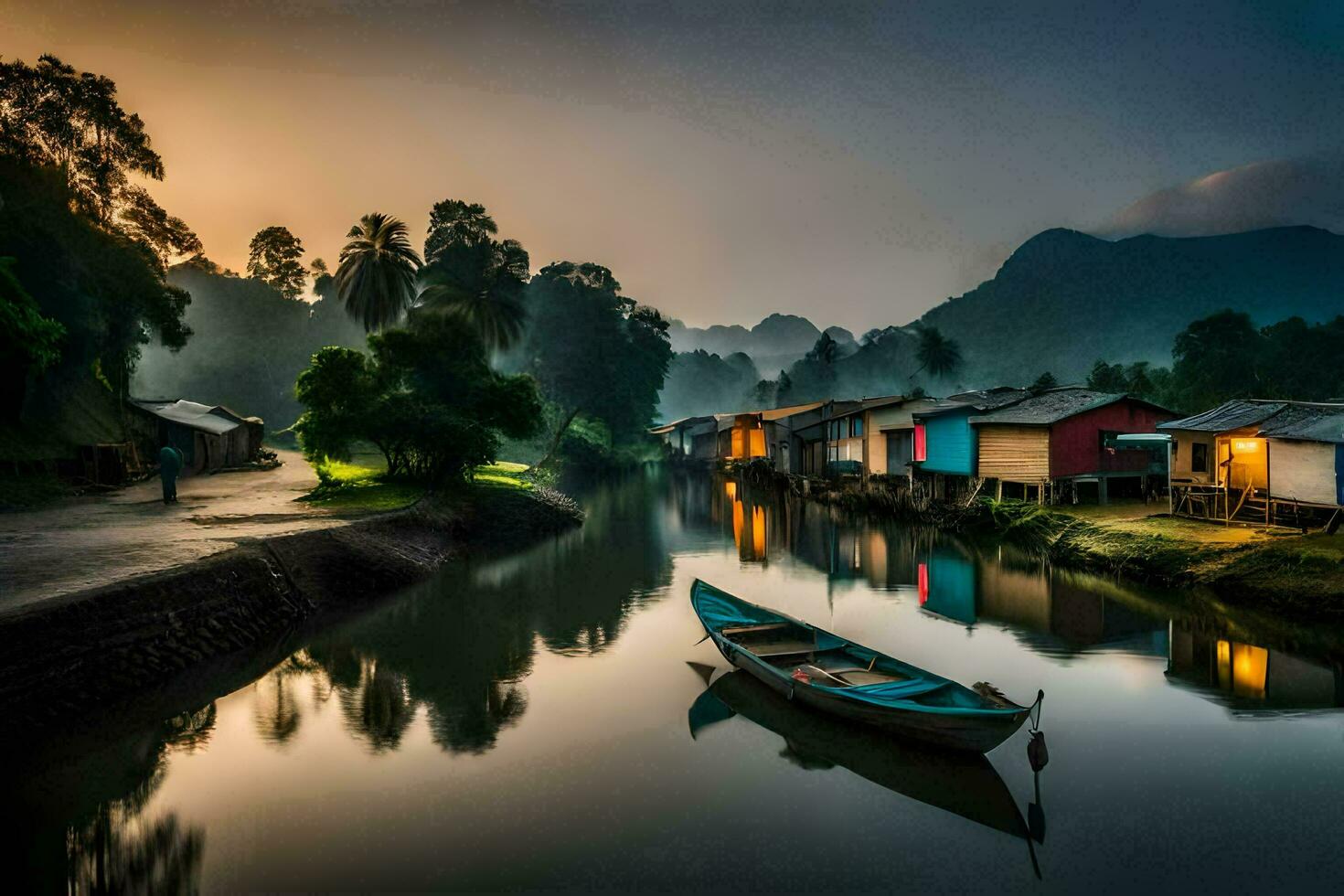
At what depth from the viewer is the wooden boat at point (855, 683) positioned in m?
9.54

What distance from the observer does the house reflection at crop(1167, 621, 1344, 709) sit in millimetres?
12703

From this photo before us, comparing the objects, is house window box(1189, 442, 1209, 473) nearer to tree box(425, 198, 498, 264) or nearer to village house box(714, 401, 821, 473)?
village house box(714, 401, 821, 473)

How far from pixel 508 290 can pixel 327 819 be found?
58.9m

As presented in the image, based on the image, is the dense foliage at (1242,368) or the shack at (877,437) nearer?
the shack at (877,437)

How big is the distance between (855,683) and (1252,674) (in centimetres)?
852

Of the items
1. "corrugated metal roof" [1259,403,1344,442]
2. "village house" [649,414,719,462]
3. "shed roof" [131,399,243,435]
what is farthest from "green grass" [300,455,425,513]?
"village house" [649,414,719,462]

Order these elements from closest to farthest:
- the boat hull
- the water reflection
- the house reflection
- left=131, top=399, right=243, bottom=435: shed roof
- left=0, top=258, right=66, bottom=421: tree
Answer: the water reflection, the boat hull, the house reflection, left=0, top=258, right=66, bottom=421: tree, left=131, top=399, right=243, bottom=435: shed roof

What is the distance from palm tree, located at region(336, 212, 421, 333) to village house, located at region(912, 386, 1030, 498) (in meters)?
36.1

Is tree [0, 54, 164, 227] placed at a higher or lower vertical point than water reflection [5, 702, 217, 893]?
higher

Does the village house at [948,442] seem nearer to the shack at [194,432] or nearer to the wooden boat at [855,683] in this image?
the wooden boat at [855,683]

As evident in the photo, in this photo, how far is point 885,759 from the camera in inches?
408

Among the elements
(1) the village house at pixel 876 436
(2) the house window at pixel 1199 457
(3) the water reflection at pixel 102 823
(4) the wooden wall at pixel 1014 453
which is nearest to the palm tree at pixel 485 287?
(1) the village house at pixel 876 436

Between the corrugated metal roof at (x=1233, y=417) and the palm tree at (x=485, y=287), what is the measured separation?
44.2 m

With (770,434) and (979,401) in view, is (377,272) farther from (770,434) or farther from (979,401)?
(979,401)
